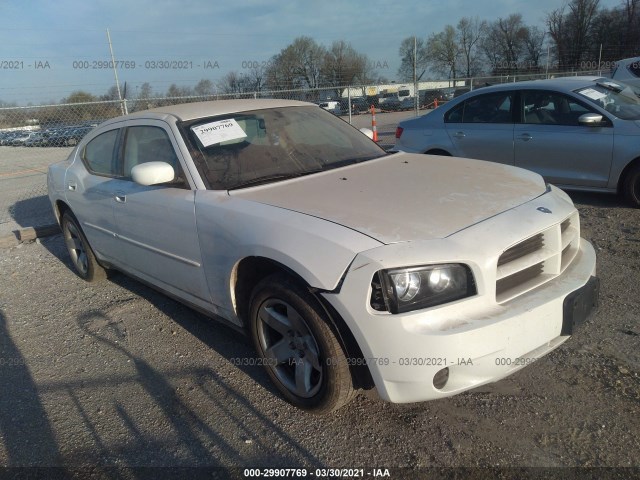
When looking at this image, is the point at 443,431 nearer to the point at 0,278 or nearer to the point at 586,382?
the point at 586,382

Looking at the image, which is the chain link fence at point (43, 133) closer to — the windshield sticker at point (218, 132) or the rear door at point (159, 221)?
the rear door at point (159, 221)

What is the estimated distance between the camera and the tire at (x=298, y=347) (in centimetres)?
238

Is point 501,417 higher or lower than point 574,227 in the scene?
lower

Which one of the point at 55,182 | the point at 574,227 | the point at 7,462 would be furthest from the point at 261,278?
the point at 55,182

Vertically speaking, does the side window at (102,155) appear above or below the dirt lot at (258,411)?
above

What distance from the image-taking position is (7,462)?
256 cm

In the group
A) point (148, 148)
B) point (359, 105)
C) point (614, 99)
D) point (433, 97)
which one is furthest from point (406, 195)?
point (433, 97)

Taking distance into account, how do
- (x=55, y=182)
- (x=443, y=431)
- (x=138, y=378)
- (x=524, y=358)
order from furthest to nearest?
(x=55, y=182)
(x=138, y=378)
(x=443, y=431)
(x=524, y=358)

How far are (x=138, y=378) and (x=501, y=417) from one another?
220 centimetres

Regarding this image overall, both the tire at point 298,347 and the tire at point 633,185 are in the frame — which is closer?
the tire at point 298,347

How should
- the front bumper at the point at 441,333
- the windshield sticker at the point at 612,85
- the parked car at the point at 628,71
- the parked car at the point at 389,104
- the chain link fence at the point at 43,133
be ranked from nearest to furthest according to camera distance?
1. the front bumper at the point at 441,333
2. the windshield sticker at the point at 612,85
3. the chain link fence at the point at 43,133
4. the parked car at the point at 628,71
5. the parked car at the point at 389,104

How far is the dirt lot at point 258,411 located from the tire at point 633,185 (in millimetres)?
1999

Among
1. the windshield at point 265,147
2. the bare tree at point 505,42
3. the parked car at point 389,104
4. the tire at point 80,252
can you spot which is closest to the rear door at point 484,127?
the windshield at point 265,147

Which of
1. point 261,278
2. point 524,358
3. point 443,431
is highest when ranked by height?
point 261,278
